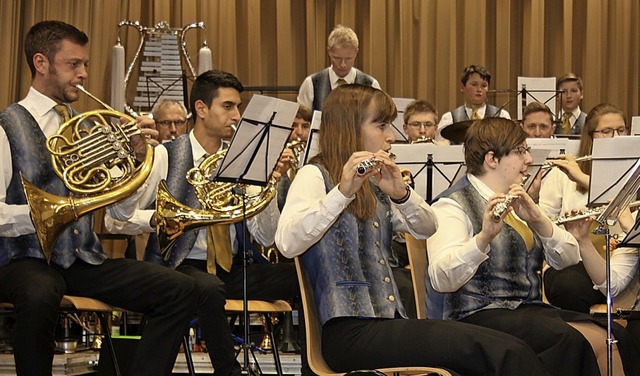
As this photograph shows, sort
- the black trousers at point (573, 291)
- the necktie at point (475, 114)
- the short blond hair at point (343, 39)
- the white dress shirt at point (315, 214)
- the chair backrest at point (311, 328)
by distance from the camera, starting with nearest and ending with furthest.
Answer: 1. the white dress shirt at point (315, 214)
2. the chair backrest at point (311, 328)
3. the black trousers at point (573, 291)
4. the short blond hair at point (343, 39)
5. the necktie at point (475, 114)

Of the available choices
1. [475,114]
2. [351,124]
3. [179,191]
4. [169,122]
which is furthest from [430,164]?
[475,114]

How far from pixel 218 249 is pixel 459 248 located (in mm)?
1666

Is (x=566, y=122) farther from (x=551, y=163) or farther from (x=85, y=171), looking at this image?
(x=85, y=171)

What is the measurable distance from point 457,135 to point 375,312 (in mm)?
2641

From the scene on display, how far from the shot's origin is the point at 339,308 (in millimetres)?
3264

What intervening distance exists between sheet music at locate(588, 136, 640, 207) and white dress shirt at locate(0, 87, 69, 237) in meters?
2.39

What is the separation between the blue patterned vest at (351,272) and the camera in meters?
3.29

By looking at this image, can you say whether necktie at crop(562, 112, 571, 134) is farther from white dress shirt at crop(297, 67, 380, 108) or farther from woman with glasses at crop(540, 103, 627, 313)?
woman with glasses at crop(540, 103, 627, 313)

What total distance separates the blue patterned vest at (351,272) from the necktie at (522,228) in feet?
1.90

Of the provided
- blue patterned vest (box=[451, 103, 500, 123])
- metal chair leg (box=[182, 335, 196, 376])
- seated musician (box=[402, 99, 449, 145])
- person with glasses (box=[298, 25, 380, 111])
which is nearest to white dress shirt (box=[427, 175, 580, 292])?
metal chair leg (box=[182, 335, 196, 376])

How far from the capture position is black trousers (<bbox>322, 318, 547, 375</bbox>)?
306 cm

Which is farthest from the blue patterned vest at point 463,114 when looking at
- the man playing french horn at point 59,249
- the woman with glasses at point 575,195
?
the man playing french horn at point 59,249

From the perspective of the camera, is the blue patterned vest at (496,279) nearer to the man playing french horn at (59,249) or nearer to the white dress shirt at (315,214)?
the white dress shirt at (315,214)

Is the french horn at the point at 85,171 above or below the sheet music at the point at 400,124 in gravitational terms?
below
